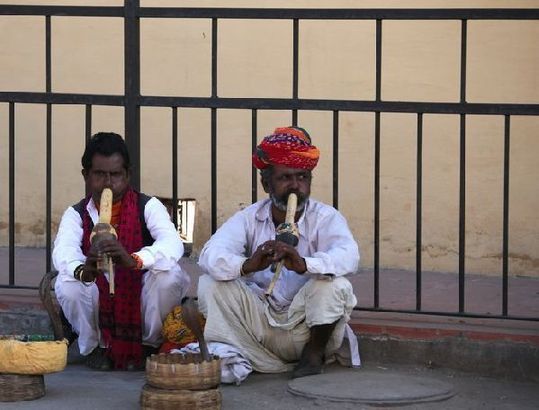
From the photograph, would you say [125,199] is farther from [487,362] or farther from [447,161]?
[447,161]

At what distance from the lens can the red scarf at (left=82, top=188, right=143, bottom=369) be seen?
5.74 meters

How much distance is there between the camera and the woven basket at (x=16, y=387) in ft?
16.9

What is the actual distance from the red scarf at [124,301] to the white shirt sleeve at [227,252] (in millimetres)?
336

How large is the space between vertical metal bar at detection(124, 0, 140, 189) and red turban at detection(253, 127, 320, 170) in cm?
80

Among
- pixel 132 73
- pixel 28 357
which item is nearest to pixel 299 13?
pixel 132 73

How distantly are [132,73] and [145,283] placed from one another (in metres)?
1.00

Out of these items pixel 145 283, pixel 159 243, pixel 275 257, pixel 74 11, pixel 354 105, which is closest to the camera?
pixel 275 257

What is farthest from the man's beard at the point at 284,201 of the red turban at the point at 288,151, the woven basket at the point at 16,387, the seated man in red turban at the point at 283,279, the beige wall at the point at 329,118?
the beige wall at the point at 329,118

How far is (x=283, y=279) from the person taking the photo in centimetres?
570

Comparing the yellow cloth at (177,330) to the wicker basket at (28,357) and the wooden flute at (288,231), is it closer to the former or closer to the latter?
the wooden flute at (288,231)

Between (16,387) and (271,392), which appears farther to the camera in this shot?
(271,392)

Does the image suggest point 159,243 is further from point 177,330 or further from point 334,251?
point 334,251

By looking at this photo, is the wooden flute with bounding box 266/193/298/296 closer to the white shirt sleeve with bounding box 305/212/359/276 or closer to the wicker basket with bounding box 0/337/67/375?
the white shirt sleeve with bounding box 305/212/359/276

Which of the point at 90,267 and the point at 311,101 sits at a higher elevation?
the point at 311,101
